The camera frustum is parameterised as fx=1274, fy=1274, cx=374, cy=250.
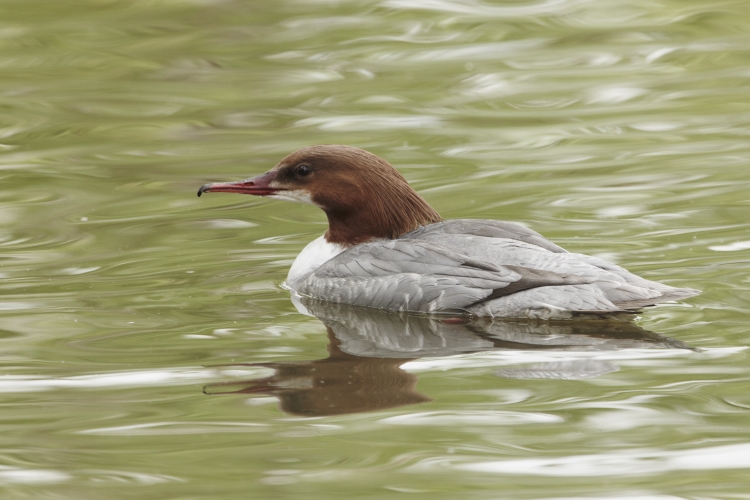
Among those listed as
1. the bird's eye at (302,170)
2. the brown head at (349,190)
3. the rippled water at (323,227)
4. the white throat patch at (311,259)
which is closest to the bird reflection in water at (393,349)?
the rippled water at (323,227)

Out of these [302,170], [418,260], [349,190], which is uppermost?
[302,170]

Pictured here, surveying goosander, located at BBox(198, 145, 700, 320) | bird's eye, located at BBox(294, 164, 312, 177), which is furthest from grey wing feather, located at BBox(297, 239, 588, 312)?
bird's eye, located at BBox(294, 164, 312, 177)

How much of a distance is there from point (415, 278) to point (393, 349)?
818 millimetres

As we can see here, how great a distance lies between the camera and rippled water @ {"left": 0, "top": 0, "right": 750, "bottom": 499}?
4.97m

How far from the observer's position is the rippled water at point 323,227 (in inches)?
196

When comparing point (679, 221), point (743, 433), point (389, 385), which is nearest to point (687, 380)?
point (743, 433)

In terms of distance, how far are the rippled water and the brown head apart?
59 centimetres

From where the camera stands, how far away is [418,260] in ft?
23.9

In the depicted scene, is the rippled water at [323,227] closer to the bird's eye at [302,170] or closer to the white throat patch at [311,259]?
the white throat patch at [311,259]

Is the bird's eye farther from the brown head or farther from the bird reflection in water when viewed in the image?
the bird reflection in water

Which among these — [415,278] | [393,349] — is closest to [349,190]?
[415,278]

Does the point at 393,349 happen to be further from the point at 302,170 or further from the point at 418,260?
the point at 302,170

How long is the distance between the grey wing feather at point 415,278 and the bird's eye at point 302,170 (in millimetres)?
554

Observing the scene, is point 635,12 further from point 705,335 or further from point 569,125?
point 705,335
